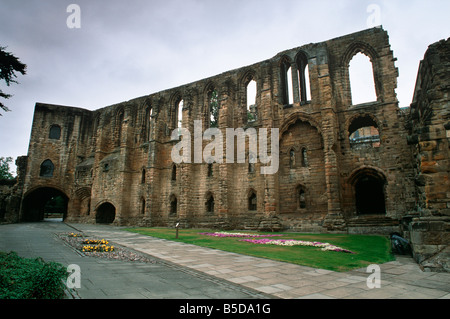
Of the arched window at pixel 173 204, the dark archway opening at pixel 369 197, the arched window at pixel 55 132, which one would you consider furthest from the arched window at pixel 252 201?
the arched window at pixel 55 132

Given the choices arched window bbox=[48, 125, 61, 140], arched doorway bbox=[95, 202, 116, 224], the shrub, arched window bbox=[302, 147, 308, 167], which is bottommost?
the shrub

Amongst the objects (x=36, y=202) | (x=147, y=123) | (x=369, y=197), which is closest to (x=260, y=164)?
(x=369, y=197)

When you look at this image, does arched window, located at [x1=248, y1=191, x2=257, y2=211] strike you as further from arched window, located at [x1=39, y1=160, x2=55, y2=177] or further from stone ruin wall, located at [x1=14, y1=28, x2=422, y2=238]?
arched window, located at [x1=39, y1=160, x2=55, y2=177]

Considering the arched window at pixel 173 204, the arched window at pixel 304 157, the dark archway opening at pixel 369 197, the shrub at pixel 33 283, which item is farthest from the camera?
the arched window at pixel 173 204

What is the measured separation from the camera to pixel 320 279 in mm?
5395

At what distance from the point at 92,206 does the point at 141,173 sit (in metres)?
7.08

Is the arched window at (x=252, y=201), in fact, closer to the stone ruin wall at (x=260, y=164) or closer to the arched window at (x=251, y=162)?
the stone ruin wall at (x=260, y=164)

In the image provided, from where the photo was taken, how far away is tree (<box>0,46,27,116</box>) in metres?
7.09

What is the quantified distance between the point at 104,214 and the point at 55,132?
40.1 ft

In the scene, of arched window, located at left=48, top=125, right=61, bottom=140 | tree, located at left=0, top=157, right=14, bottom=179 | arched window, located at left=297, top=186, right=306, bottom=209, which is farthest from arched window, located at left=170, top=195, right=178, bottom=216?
tree, located at left=0, top=157, right=14, bottom=179

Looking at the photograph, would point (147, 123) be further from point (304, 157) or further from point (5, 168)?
point (5, 168)

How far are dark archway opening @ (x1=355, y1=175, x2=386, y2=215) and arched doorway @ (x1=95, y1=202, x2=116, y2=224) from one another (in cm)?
2484

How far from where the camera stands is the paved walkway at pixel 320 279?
4.48 metres

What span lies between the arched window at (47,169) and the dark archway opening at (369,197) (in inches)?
1264
